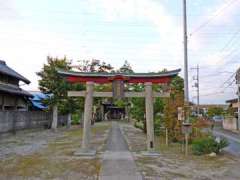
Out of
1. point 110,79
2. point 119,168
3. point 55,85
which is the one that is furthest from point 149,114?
point 55,85

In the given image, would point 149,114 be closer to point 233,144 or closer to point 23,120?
point 233,144

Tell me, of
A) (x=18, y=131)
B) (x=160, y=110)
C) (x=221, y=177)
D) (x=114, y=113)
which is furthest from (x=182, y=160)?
(x=114, y=113)

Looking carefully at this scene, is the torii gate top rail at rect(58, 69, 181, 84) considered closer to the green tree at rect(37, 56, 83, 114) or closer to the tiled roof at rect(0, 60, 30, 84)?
the tiled roof at rect(0, 60, 30, 84)

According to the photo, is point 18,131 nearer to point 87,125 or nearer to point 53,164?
point 87,125

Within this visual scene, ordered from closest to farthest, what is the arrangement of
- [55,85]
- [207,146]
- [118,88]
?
[207,146]
[118,88]
[55,85]

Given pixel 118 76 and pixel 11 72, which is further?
pixel 11 72

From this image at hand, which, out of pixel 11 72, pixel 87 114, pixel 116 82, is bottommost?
pixel 87 114

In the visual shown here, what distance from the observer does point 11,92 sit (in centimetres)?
2306

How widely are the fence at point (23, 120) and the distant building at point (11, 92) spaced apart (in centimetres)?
144

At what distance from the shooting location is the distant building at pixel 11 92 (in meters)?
23.6

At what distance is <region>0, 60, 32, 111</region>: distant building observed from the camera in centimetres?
2360

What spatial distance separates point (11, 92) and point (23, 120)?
3354 mm

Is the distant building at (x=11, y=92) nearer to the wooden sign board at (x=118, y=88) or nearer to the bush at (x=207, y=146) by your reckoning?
the wooden sign board at (x=118, y=88)

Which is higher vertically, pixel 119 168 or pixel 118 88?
pixel 118 88
